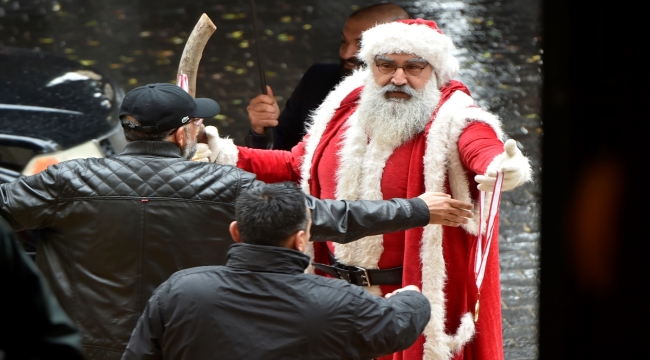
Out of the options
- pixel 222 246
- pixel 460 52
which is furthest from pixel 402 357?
pixel 460 52

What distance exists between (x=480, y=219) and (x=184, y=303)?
1.82m

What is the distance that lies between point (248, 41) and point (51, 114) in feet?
14.5

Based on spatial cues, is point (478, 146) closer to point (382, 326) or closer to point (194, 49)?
point (382, 326)

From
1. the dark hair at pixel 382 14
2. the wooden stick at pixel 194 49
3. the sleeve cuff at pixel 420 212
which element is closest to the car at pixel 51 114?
the wooden stick at pixel 194 49

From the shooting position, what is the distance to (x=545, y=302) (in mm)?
1013

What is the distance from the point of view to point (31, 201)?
11.5 feet

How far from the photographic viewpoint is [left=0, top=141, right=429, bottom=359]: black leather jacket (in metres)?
3.54

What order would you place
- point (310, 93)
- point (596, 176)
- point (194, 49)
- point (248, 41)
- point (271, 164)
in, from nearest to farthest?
point (596, 176) → point (271, 164) → point (194, 49) → point (310, 93) → point (248, 41)

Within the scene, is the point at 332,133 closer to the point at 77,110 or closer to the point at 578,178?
the point at 77,110

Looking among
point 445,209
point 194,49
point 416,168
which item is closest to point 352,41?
point 194,49

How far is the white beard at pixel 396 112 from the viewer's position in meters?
4.26

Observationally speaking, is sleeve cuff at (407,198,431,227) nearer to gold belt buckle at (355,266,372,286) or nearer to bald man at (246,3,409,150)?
gold belt buckle at (355,266,372,286)

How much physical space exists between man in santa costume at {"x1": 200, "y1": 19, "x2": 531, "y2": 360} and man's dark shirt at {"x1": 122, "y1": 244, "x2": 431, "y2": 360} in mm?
1167

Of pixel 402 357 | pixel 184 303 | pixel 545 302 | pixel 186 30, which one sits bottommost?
pixel 402 357
